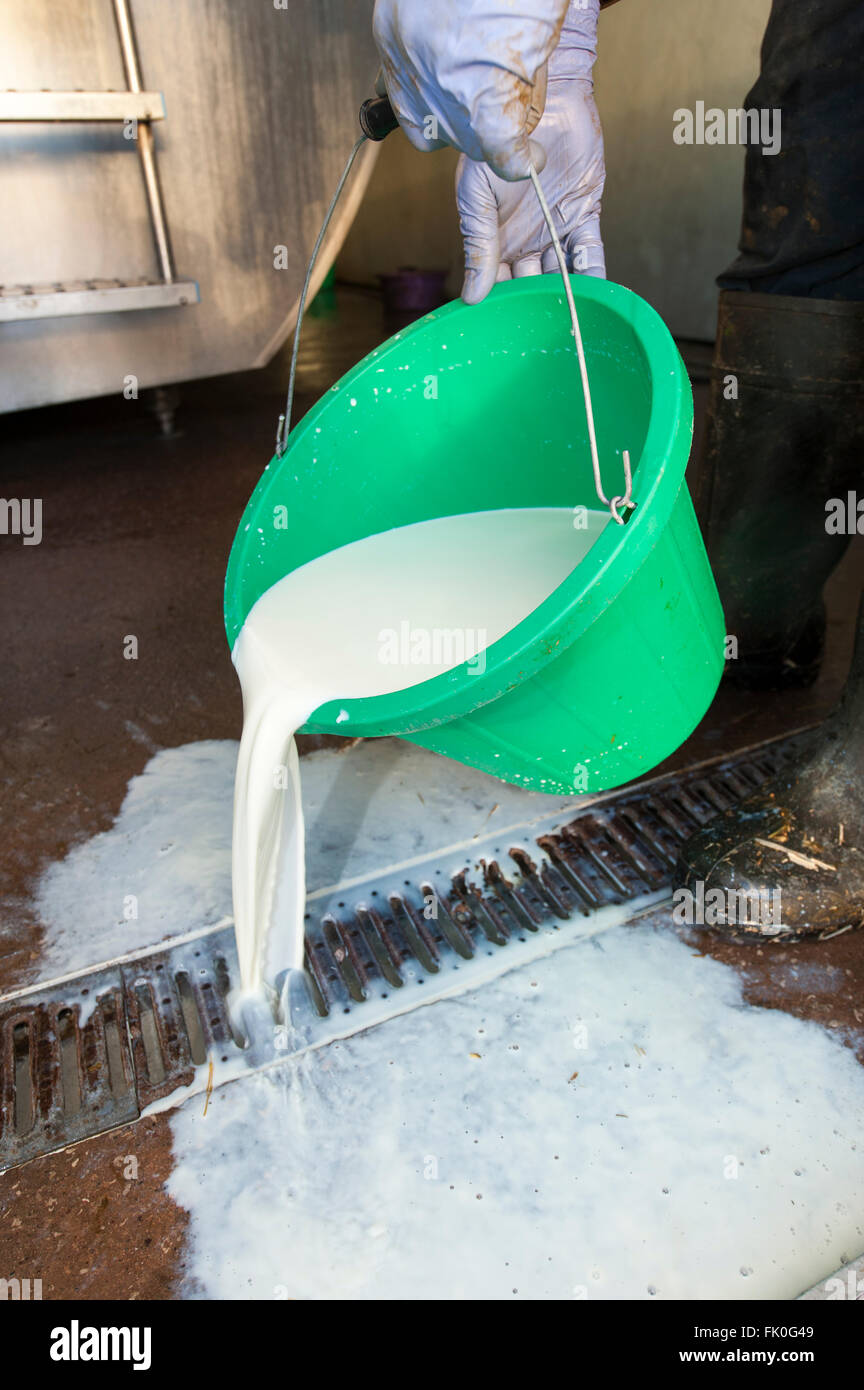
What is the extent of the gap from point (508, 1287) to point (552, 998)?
0.36m

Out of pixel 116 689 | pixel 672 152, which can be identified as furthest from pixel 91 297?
pixel 672 152

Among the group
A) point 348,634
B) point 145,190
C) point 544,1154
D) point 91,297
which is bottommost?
point 544,1154

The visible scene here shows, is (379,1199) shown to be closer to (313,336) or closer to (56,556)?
(56,556)

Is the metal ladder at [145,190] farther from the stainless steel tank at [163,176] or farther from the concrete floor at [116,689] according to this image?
the concrete floor at [116,689]

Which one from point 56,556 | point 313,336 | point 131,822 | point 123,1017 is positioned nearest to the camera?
point 123,1017

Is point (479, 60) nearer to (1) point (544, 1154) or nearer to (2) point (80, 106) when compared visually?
(1) point (544, 1154)

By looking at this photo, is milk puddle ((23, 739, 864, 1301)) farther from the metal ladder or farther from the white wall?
the white wall

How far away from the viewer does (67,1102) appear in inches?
44.9

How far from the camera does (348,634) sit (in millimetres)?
1138

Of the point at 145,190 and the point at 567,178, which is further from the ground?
the point at 145,190

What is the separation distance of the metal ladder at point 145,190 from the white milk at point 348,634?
1.65 m

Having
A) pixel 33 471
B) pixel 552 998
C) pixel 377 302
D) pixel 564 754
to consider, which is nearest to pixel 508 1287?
pixel 552 998

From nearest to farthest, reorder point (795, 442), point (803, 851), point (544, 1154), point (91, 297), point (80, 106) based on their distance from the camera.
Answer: point (544, 1154) < point (803, 851) < point (795, 442) < point (80, 106) < point (91, 297)

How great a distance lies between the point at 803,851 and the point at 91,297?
2238 millimetres
